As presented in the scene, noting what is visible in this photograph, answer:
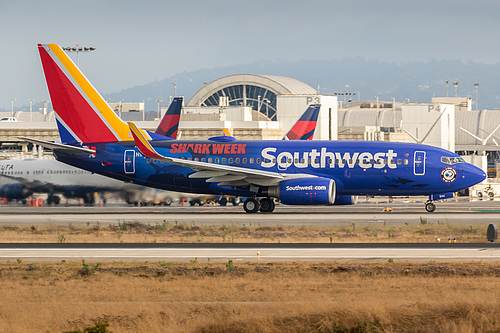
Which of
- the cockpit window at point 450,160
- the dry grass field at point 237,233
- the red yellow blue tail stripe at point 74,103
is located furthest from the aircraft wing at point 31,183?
the cockpit window at point 450,160

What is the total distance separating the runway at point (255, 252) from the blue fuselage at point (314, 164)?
15.4 m

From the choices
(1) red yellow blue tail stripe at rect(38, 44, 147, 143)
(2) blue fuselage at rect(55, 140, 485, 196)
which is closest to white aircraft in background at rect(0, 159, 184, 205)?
(2) blue fuselage at rect(55, 140, 485, 196)

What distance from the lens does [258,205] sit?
1869 inches

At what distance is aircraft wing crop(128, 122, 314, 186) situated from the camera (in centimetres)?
4475

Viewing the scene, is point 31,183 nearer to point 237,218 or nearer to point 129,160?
point 129,160

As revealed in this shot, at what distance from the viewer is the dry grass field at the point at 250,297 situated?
16.2 m

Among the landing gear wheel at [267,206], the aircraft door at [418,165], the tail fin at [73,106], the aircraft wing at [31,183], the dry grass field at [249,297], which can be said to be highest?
the tail fin at [73,106]

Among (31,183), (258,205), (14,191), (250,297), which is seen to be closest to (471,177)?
(258,205)

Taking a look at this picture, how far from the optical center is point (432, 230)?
116ft

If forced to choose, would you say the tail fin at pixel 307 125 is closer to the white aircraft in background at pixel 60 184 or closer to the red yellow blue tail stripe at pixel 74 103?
the white aircraft in background at pixel 60 184

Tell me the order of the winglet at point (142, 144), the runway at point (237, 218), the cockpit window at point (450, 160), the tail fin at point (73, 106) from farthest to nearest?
the tail fin at point (73, 106) < the cockpit window at point (450, 160) < the winglet at point (142, 144) < the runway at point (237, 218)

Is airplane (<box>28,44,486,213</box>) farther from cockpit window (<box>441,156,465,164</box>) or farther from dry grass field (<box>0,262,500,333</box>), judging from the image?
dry grass field (<box>0,262,500,333</box>)

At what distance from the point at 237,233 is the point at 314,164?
12124mm

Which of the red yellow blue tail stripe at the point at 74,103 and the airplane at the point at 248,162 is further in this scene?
the red yellow blue tail stripe at the point at 74,103
